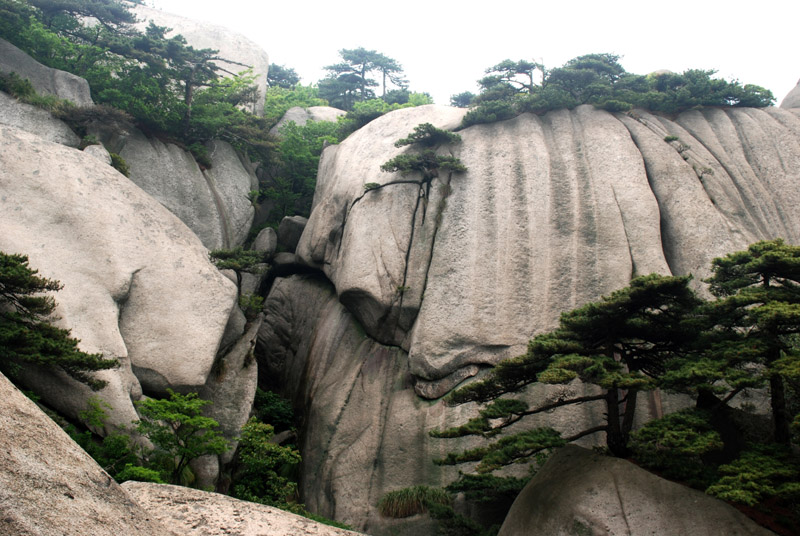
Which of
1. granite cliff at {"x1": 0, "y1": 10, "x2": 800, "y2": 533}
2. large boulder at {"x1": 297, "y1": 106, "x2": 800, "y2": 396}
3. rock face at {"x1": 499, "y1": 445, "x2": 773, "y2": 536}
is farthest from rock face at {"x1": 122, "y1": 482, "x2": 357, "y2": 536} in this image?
large boulder at {"x1": 297, "y1": 106, "x2": 800, "y2": 396}

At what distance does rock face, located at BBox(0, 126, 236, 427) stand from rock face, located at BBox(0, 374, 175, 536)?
9.00 meters

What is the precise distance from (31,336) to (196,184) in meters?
11.3

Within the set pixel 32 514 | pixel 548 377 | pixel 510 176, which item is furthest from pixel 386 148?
pixel 32 514

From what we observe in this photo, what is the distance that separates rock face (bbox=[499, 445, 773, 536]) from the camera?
8656 mm

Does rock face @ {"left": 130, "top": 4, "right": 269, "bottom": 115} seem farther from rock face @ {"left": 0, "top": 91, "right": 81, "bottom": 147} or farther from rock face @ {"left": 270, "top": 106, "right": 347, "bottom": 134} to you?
rock face @ {"left": 0, "top": 91, "right": 81, "bottom": 147}

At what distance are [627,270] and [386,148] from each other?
9494 millimetres

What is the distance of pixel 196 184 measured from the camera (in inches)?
831

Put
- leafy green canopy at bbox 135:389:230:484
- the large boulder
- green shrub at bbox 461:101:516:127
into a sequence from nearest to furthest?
leafy green canopy at bbox 135:389:230:484 < the large boulder < green shrub at bbox 461:101:516:127

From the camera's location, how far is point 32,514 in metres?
3.32

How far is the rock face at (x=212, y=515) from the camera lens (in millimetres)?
5588

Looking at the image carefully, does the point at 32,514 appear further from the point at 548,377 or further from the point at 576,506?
the point at 576,506

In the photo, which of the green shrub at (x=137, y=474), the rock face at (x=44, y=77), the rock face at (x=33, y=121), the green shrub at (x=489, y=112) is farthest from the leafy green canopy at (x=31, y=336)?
the green shrub at (x=489, y=112)

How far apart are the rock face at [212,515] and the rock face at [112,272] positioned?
6706mm

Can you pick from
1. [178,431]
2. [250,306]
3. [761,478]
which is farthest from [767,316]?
[250,306]
